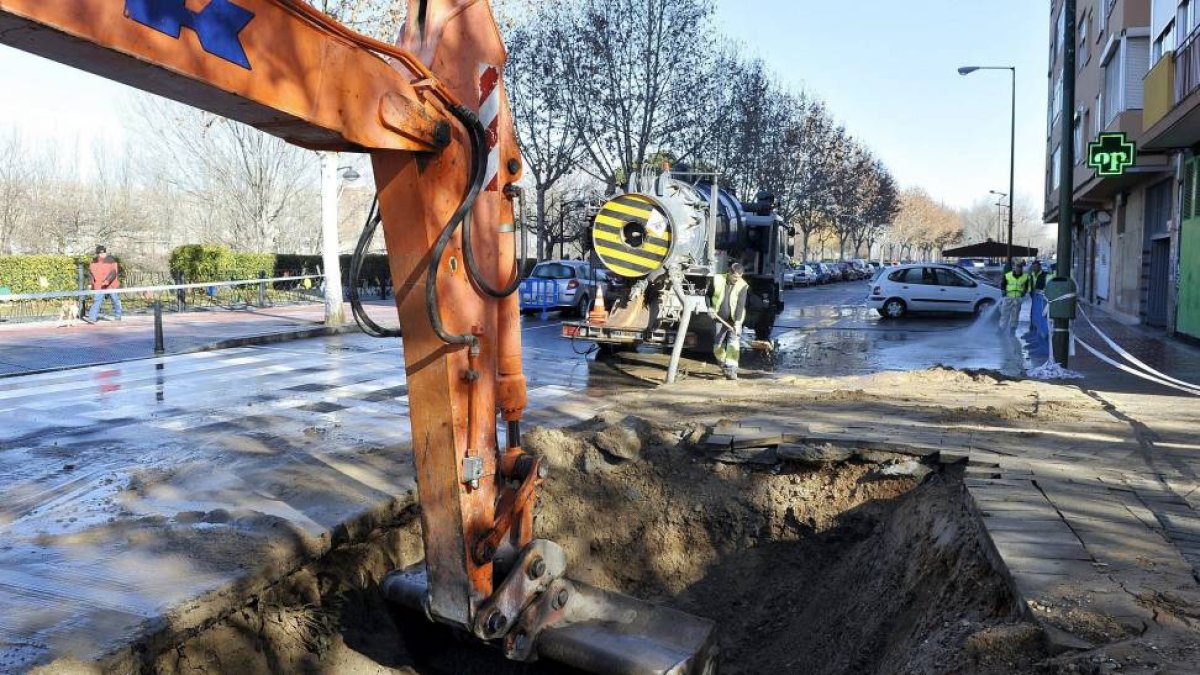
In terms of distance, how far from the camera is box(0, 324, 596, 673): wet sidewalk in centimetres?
392

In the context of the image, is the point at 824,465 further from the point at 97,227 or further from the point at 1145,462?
the point at 97,227

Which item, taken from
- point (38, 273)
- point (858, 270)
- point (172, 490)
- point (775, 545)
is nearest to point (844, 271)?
point (858, 270)

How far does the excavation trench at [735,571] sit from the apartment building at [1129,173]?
915cm

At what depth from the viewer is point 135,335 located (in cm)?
1677

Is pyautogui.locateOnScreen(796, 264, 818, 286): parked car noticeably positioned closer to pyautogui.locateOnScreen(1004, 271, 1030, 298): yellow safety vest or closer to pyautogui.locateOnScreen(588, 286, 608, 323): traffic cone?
pyautogui.locateOnScreen(1004, 271, 1030, 298): yellow safety vest

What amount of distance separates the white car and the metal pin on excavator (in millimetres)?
23196

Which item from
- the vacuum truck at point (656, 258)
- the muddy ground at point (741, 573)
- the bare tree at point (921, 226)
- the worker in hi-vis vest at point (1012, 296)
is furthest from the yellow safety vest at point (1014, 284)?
the bare tree at point (921, 226)

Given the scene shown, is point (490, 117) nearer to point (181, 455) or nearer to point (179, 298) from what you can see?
point (181, 455)

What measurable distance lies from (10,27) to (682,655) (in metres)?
3.04

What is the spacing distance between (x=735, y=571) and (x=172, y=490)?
3759 mm

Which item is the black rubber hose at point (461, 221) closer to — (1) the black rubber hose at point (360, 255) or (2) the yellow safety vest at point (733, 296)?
(1) the black rubber hose at point (360, 255)

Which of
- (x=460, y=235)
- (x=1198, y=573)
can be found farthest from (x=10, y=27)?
(x=1198, y=573)

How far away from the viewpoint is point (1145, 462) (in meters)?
6.19

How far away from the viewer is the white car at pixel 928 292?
2527 cm
